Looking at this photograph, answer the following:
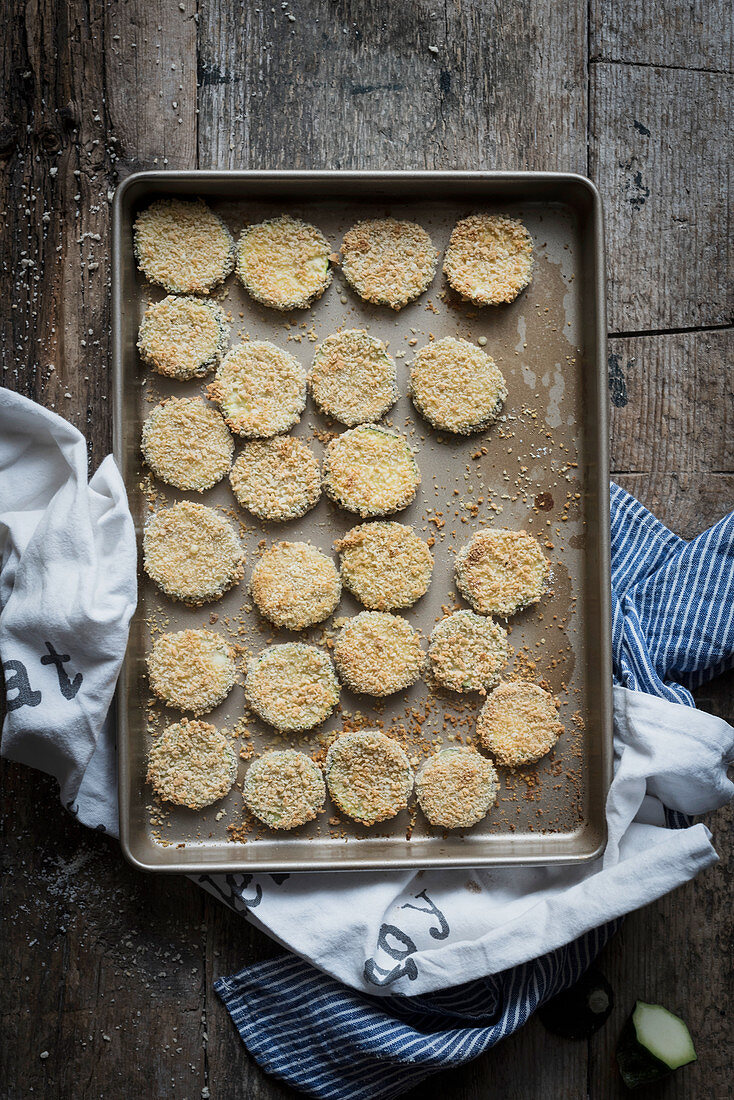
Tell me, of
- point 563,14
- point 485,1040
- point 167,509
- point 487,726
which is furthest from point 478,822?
point 563,14

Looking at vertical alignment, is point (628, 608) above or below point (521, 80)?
below

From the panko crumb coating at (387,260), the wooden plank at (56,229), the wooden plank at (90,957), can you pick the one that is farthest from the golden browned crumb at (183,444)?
the wooden plank at (90,957)

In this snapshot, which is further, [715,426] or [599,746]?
[715,426]

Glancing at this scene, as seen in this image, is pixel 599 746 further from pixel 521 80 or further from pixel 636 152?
pixel 521 80

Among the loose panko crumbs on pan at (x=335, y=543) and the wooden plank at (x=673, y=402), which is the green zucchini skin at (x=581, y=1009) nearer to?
the loose panko crumbs on pan at (x=335, y=543)

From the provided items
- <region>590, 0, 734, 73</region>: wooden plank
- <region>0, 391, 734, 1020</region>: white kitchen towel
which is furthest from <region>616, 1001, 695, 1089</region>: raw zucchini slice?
<region>590, 0, 734, 73</region>: wooden plank

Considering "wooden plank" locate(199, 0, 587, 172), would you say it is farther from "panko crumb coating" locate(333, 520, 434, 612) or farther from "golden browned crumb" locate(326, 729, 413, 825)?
"golden browned crumb" locate(326, 729, 413, 825)

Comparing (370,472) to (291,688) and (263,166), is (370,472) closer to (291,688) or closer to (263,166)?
(291,688)
